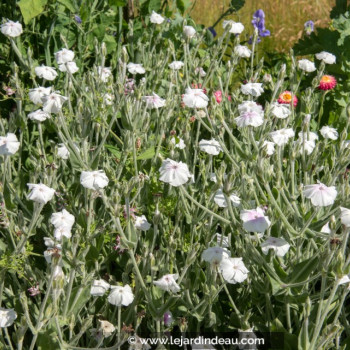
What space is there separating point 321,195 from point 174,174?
0.33 meters

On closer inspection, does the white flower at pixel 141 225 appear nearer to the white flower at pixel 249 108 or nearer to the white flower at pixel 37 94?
the white flower at pixel 249 108

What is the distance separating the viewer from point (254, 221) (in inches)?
54.7

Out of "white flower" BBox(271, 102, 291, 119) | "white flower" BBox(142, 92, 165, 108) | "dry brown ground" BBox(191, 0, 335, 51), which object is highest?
"white flower" BBox(271, 102, 291, 119)

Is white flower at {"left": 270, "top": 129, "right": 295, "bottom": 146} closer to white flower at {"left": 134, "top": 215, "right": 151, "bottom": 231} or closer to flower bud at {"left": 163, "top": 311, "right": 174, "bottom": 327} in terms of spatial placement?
white flower at {"left": 134, "top": 215, "right": 151, "bottom": 231}

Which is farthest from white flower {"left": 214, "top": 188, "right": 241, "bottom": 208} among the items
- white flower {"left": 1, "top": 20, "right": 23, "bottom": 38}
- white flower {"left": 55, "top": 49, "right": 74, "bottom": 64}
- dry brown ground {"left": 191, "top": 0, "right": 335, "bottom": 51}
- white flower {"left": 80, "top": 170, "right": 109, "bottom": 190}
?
dry brown ground {"left": 191, "top": 0, "right": 335, "bottom": 51}

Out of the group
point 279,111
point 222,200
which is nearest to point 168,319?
point 222,200

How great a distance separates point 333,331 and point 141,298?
541 millimetres

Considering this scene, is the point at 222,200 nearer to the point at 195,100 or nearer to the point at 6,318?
the point at 195,100

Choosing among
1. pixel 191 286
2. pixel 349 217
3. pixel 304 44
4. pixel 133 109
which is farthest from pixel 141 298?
pixel 304 44

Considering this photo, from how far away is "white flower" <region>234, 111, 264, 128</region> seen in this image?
1545 millimetres

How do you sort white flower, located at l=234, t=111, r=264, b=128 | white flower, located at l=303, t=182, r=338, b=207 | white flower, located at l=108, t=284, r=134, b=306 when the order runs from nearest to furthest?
white flower, located at l=303, t=182, r=338, b=207 < white flower, located at l=108, t=284, r=134, b=306 < white flower, located at l=234, t=111, r=264, b=128

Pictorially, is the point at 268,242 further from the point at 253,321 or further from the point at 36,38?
the point at 36,38

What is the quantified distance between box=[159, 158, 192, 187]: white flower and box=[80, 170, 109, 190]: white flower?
15cm

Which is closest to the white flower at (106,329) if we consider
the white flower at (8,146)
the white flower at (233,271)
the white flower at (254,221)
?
the white flower at (233,271)
